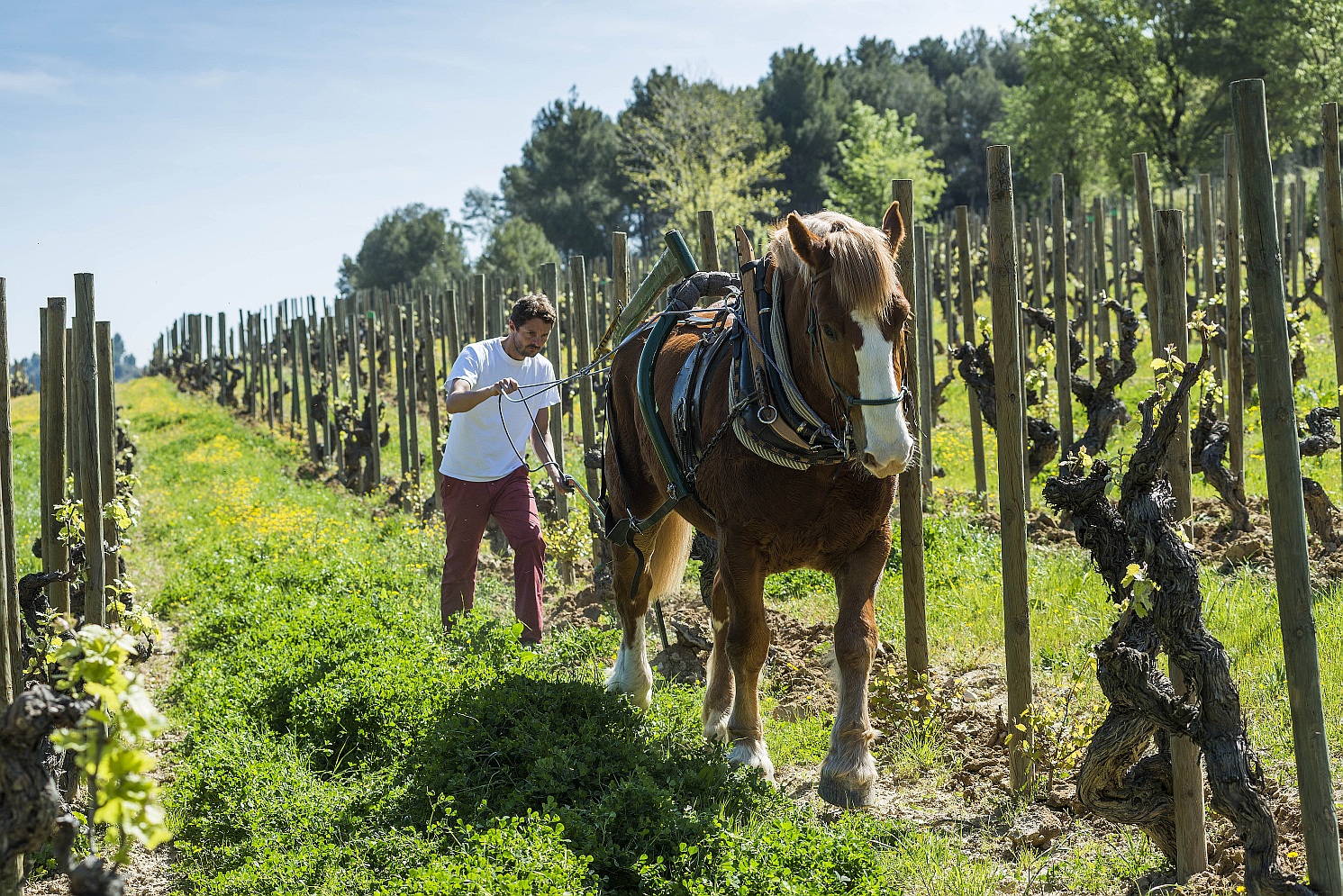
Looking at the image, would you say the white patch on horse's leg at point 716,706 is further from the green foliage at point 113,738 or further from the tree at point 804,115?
the tree at point 804,115

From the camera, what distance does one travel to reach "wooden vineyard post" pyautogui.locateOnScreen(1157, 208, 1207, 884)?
10.8 feet

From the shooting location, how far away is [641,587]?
5.64m

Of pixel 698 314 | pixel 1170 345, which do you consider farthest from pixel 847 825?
pixel 698 314

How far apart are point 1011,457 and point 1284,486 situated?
1.46m

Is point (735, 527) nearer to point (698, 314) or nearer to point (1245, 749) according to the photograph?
point (698, 314)

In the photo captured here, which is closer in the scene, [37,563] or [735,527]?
[735,527]

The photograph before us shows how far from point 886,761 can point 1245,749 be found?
6.26 feet

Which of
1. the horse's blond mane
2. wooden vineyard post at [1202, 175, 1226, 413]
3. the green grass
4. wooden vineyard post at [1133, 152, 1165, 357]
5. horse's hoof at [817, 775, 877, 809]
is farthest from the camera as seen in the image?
wooden vineyard post at [1202, 175, 1226, 413]

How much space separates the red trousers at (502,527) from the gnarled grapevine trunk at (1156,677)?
371 cm

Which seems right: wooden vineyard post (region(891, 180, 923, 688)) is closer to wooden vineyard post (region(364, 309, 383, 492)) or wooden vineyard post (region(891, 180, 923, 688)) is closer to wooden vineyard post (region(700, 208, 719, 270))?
wooden vineyard post (region(700, 208, 719, 270))

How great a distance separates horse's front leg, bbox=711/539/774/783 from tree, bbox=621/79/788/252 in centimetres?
3332

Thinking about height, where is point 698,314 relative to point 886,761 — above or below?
above

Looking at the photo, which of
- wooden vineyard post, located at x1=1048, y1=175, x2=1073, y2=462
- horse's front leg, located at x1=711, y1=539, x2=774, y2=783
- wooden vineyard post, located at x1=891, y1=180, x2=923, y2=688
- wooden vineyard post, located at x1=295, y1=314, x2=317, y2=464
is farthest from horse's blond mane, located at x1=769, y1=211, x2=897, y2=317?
wooden vineyard post, located at x1=295, y1=314, x2=317, y2=464

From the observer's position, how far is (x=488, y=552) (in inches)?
415
